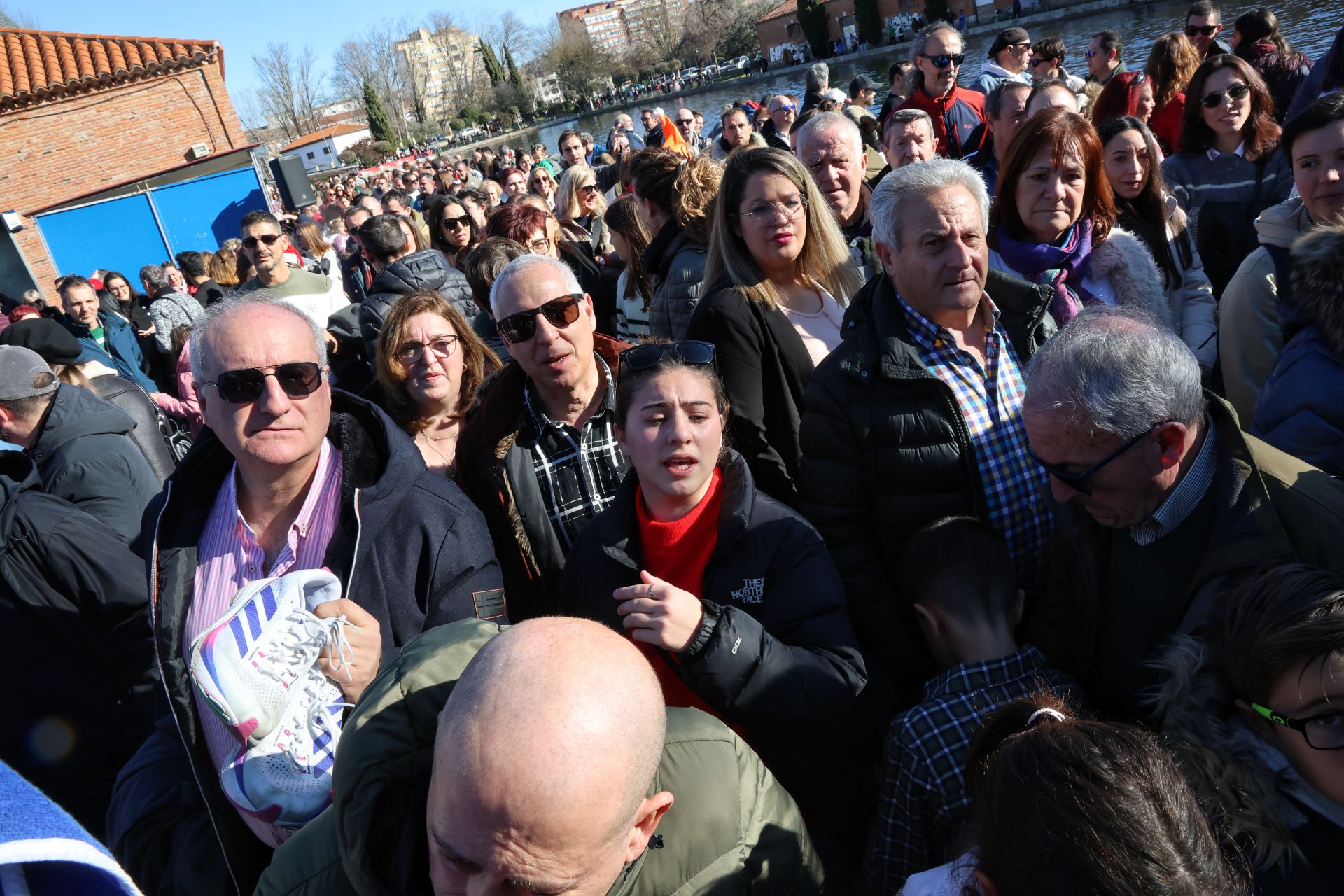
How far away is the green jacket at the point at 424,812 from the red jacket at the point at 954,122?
5.98 meters

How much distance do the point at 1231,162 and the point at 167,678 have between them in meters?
5.27

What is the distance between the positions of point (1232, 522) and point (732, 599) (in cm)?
111

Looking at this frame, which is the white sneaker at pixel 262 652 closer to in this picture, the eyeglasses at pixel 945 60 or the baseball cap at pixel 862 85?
the eyeglasses at pixel 945 60

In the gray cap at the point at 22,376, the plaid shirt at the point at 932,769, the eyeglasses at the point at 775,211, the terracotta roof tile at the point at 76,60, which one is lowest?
the plaid shirt at the point at 932,769

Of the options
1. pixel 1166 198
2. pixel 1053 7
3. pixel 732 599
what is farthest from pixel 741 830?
pixel 1053 7

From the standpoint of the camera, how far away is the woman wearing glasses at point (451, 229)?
6.12 meters

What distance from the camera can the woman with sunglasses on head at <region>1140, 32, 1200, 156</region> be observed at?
555 cm

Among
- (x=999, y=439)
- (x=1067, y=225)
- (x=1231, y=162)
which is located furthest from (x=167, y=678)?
(x=1231, y=162)

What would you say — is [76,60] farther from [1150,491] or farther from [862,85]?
[1150,491]

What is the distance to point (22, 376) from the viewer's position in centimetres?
362

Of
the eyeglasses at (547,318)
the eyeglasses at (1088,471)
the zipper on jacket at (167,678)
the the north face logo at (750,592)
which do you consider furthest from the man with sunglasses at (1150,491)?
the zipper on jacket at (167,678)

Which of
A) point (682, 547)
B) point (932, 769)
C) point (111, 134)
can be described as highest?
point (111, 134)

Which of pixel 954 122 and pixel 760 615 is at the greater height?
pixel 954 122

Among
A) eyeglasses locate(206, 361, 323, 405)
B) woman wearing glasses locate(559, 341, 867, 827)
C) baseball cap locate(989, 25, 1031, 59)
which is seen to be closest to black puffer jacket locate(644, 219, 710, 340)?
woman wearing glasses locate(559, 341, 867, 827)
